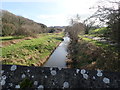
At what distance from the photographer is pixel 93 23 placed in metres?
6.82

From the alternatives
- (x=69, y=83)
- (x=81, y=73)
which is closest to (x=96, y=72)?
(x=81, y=73)

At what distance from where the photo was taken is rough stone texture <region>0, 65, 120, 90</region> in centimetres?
295

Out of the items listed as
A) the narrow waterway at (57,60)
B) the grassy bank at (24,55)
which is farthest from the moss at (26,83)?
the narrow waterway at (57,60)

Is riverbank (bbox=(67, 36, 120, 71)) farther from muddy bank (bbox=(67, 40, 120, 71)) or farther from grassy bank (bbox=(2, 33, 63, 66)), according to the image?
grassy bank (bbox=(2, 33, 63, 66))

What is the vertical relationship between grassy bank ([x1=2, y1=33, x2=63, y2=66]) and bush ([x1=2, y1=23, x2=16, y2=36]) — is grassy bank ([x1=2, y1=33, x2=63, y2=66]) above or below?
below

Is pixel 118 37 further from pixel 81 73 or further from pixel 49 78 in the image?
pixel 49 78

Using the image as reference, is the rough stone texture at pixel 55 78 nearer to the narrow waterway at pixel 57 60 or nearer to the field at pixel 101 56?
the field at pixel 101 56

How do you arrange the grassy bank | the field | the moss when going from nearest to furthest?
the moss < the field < the grassy bank

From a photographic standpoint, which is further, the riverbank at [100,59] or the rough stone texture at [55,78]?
the riverbank at [100,59]

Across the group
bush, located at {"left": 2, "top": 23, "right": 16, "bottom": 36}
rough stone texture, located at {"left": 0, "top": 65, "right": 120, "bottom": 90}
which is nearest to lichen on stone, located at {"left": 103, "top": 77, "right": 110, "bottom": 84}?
rough stone texture, located at {"left": 0, "top": 65, "right": 120, "bottom": 90}

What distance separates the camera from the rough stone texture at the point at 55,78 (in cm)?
295

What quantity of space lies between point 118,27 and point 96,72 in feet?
10.4

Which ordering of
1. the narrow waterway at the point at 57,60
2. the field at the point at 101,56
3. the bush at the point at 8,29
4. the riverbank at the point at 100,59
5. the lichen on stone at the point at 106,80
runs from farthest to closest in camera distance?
the bush at the point at 8,29 < the narrow waterway at the point at 57,60 < the riverbank at the point at 100,59 < the field at the point at 101,56 < the lichen on stone at the point at 106,80

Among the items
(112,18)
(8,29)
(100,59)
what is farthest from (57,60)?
(8,29)
